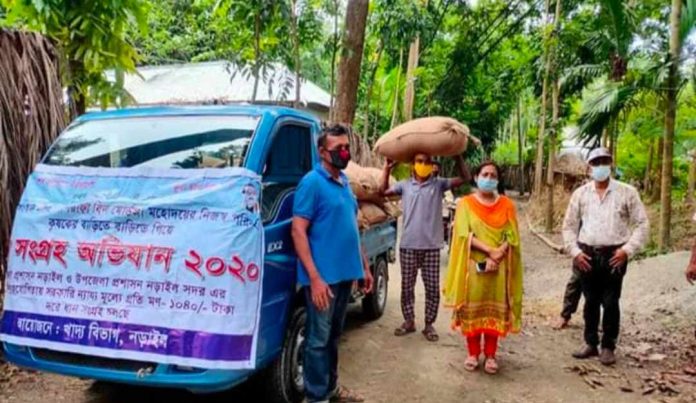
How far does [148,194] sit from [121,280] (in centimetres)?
52

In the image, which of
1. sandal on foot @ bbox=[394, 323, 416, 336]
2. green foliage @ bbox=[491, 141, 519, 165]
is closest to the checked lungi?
sandal on foot @ bbox=[394, 323, 416, 336]

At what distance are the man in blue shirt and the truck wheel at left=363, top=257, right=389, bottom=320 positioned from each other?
267 centimetres

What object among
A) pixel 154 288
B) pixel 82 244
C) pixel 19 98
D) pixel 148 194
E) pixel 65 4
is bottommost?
pixel 154 288

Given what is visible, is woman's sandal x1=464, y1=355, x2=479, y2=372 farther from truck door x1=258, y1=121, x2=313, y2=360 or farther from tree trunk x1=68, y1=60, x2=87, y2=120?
tree trunk x1=68, y1=60, x2=87, y2=120

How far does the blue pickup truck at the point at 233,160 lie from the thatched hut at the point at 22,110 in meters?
0.97

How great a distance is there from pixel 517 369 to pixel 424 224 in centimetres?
156

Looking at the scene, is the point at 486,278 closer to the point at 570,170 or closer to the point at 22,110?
the point at 22,110

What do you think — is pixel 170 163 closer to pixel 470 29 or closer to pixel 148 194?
pixel 148 194

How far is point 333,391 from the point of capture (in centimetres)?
423

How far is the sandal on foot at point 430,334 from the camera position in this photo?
5875mm

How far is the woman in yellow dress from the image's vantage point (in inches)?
190

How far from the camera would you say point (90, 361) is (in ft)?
11.1

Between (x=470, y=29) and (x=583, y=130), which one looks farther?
(x=470, y=29)

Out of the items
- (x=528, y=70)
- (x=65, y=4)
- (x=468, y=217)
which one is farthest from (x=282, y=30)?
(x=528, y=70)
